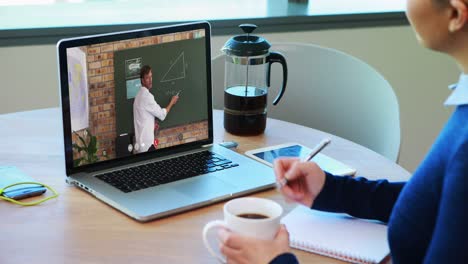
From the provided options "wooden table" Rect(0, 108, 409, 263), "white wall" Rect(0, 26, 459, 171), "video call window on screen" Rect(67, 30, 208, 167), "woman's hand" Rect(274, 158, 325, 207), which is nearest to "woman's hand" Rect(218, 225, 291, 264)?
"wooden table" Rect(0, 108, 409, 263)

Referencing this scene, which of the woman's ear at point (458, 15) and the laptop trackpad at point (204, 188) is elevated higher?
the woman's ear at point (458, 15)

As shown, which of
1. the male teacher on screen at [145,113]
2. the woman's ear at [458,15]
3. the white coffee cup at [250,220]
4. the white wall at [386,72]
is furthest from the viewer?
the white wall at [386,72]

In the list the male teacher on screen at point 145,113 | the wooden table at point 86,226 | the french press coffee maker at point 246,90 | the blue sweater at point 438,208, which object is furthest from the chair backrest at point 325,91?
the blue sweater at point 438,208

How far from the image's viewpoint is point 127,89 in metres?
1.52

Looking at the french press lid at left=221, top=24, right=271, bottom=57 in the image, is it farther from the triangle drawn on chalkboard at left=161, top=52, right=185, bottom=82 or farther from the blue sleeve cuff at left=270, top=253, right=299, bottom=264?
the blue sleeve cuff at left=270, top=253, right=299, bottom=264

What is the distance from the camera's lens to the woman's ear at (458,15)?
3.16 feet

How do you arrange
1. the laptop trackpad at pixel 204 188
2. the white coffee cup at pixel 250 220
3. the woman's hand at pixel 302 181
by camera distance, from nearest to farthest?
the white coffee cup at pixel 250 220 < the woman's hand at pixel 302 181 < the laptop trackpad at pixel 204 188

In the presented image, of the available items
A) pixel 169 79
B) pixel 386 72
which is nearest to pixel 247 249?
pixel 169 79

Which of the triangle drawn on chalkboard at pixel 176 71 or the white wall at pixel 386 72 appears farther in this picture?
the white wall at pixel 386 72

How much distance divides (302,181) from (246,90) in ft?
1.62

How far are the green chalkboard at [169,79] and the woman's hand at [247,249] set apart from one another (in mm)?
517

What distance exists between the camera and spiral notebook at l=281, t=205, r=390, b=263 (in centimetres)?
122

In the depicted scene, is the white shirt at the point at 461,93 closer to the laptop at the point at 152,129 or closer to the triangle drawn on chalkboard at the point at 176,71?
the laptop at the point at 152,129

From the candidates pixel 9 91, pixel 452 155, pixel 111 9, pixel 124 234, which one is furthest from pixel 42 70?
pixel 452 155
